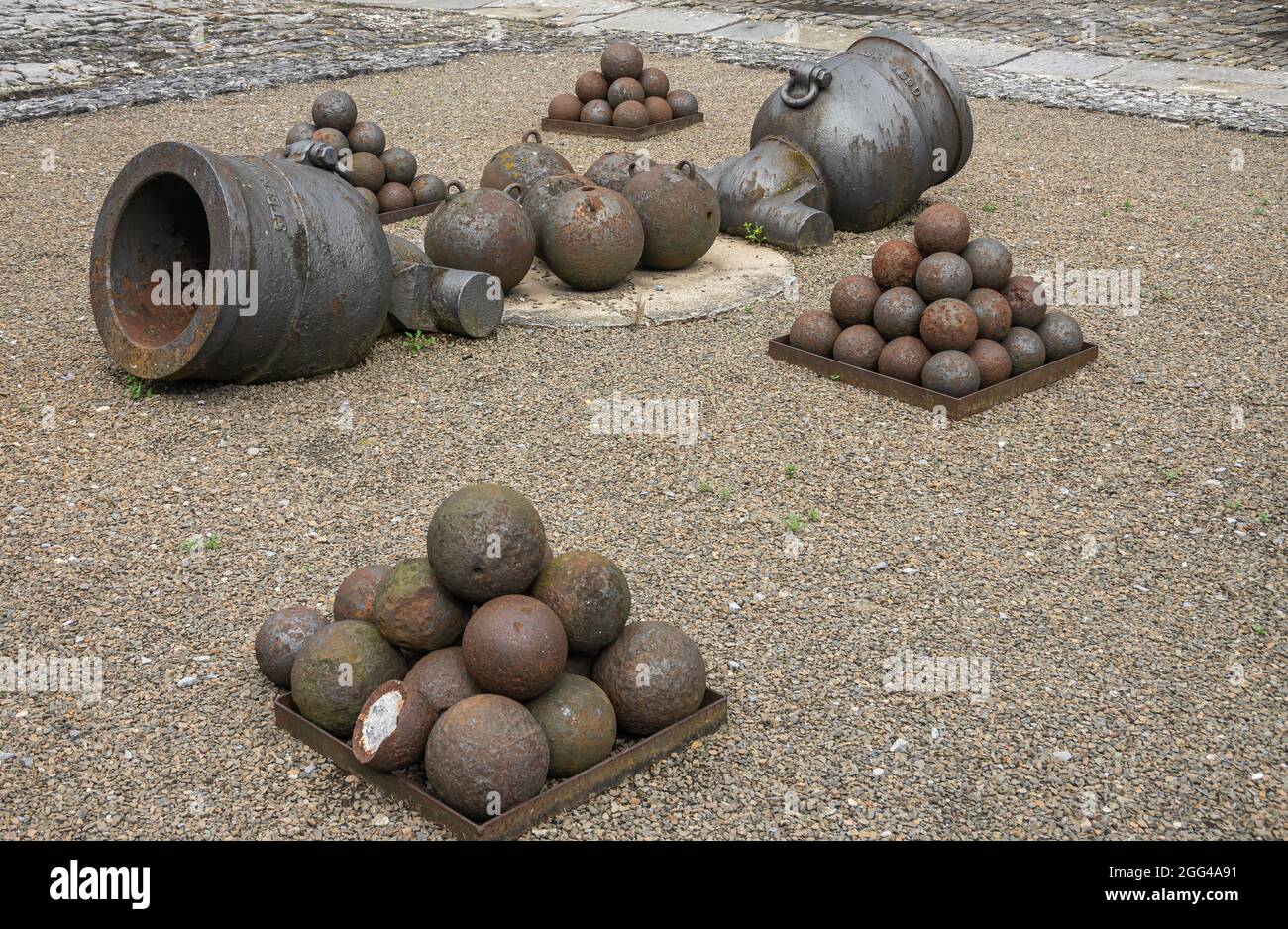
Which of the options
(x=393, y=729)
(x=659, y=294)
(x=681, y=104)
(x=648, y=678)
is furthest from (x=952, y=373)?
(x=681, y=104)

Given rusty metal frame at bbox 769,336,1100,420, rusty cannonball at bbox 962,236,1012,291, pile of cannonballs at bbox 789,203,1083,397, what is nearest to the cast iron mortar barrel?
rusty metal frame at bbox 769,336,1100,420

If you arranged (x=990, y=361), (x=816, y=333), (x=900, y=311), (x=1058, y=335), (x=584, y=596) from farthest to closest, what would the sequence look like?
(x=816, y=333)
(x=1058, y=335)
(x=900, y=311)
(x=990, y=361)
(x=584, y=596)

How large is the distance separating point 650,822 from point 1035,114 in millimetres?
11252

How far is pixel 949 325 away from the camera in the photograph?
268 inches

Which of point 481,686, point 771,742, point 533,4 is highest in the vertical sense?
point 533,4

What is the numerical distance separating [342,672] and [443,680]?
339mm

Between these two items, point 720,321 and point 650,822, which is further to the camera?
point 720,321

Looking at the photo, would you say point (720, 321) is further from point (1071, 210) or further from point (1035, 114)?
point (1035, 114)

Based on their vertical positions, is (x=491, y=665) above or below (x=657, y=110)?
below

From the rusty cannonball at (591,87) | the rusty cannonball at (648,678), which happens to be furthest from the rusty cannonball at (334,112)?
the rusty cannonball at (648,678)

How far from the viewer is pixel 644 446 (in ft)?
21.0

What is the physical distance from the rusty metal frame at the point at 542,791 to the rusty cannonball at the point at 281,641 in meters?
0.11

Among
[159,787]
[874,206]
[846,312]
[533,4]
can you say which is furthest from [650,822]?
[533,4]

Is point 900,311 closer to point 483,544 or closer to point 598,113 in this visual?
point 483,544
